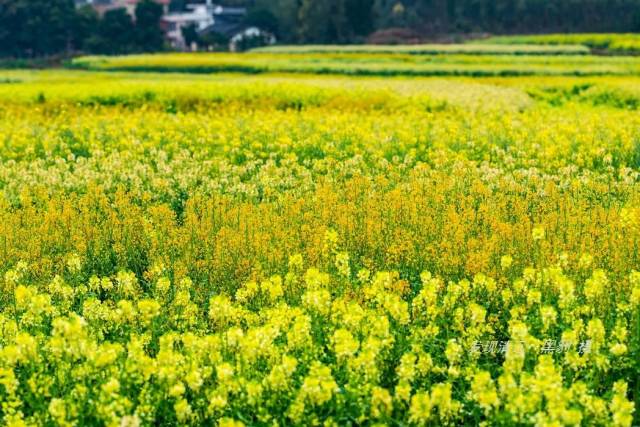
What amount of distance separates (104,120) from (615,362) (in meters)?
15.1

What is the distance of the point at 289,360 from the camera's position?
5090 millimetres

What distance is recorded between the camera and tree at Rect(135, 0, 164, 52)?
7653cm

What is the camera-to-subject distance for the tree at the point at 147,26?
76525 millimetres

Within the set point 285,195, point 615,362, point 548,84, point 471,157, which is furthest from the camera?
point 548,84

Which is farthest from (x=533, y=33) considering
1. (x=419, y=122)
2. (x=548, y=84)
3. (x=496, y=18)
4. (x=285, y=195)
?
(x=285, y=195)

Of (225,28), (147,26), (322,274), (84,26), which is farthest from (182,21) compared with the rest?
(322,274)

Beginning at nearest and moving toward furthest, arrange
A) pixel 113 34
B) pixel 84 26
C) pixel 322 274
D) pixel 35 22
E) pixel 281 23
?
pixel 322 274
pixel 35 22
pixel 84 26
pixel 113 34
pixel 281 23

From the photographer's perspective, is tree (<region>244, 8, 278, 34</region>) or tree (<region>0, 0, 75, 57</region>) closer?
tree (<region>0, 0, 75, 57</region>)

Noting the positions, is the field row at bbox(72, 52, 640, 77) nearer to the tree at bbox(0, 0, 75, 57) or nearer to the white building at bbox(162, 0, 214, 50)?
the tree at bbox(0, 0, 75, 57)

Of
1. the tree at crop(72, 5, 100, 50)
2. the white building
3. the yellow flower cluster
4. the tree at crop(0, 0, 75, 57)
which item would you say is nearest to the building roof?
the white building

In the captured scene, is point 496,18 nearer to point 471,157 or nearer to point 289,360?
point 471,157

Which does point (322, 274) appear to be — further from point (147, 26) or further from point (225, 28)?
point (225, 28)

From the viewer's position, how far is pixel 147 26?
3051 inches

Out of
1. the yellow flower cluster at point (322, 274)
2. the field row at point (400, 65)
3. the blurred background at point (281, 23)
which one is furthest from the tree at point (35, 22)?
the yellow flower cluster at point (322, 274)
